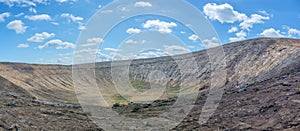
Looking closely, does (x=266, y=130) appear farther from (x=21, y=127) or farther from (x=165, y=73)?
(x=165, y=73)

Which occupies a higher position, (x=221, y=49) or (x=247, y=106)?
(x=221, y=49)

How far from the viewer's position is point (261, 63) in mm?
82938

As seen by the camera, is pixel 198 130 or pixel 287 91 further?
pixel 287 91

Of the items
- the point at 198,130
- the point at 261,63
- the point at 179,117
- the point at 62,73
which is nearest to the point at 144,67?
the point at 62,73

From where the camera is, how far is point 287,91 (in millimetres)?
32469

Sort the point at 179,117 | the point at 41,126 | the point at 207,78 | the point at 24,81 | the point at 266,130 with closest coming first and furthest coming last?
the point at 266,130 < the point at 41,126 < the point at 179,117 < the point at 207,78 < the point at 24,81

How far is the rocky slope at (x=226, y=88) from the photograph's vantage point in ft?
90.1

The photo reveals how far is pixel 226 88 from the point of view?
67.1 meters

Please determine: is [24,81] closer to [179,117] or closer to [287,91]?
[179,117]

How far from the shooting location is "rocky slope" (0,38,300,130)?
90.1 feet

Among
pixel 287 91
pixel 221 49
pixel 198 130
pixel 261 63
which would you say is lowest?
pixel 198 130

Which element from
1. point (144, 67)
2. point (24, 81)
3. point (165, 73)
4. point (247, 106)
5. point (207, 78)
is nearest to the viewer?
point (247, 106)

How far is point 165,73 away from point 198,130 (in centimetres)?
10777

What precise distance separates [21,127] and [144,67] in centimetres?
12365
